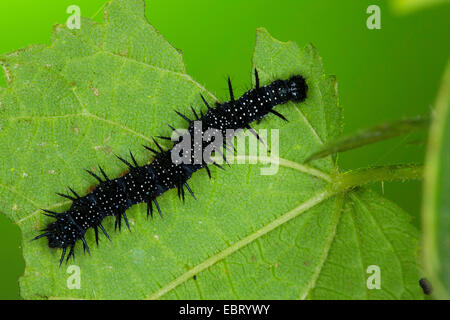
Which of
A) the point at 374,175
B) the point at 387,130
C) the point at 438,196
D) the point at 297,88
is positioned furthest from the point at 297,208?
the point at 438,196

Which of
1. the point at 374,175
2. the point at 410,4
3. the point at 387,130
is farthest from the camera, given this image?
the point at 374,175

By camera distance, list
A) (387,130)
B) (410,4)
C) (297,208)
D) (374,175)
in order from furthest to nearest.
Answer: (297,208) → (374,175) → (387,130) → (410,4)

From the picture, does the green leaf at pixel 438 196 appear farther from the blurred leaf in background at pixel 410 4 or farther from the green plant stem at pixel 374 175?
the green plant stem at pixel 374 175

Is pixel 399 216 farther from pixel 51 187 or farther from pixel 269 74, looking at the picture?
pixel 51 187

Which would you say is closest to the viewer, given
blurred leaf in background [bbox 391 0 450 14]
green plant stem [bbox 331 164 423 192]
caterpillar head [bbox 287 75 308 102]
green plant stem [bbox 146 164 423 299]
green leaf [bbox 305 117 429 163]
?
blurred leaf in background [bbox 391 0 450 14]

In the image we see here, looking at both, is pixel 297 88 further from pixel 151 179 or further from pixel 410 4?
pixel 410 4

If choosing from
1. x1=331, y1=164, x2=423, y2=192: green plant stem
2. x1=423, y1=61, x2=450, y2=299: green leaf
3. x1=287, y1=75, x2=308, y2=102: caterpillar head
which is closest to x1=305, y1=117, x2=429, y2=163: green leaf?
x1=423, y1=61, x2=450, y2=299: green leaf

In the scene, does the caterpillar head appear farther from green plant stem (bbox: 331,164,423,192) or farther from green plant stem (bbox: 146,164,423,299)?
green plant stem (bbox: 331,164,423,192)

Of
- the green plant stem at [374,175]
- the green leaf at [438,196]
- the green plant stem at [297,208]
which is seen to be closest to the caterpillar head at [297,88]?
the green plant stem at [297,208]
